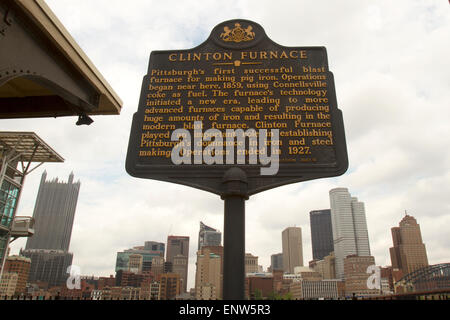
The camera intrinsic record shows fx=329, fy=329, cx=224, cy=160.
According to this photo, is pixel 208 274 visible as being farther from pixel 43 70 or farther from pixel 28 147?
pixel 43 70

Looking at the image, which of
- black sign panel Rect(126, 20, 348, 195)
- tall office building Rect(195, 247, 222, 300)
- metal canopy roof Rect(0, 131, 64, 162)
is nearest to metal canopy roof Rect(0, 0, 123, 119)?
black sign panel Rect(126, 20, 348, 195)

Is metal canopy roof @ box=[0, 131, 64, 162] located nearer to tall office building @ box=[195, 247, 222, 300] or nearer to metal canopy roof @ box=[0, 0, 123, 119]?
metal canopy roof @ box=[0, 0, 123, 119]

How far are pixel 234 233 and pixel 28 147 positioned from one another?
34.9 metres

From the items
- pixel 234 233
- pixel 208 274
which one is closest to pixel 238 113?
pixel 234 233

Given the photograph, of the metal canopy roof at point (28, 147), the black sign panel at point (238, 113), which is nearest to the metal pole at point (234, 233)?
the black sign panel at point (238, 113)

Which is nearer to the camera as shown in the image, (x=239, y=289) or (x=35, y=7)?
(x=35, y=7)

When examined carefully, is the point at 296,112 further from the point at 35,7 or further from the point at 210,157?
the point at 35,7

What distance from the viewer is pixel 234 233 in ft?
25.1

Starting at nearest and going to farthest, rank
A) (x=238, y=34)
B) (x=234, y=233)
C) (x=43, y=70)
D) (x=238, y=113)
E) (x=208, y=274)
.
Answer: (x=43, y=70) < (x=234, y=233) < (x=238, y=113) < (x=238, y=34) < (x=208, y=274)

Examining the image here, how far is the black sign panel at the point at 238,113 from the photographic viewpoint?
8.01 metres

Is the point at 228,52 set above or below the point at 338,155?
above

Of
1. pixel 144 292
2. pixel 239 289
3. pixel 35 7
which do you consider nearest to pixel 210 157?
pixel 239 289
